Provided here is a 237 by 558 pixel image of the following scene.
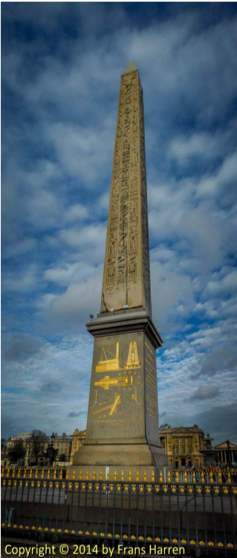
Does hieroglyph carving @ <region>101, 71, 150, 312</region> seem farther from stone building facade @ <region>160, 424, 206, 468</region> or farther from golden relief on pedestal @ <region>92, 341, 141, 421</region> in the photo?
stone building facade @ <region>160, 424, 206, 468</region>

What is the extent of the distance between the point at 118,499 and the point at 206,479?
1.98 meters

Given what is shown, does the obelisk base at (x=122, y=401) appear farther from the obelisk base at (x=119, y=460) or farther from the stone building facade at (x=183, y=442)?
the stone building facade at (x=183, y=442)

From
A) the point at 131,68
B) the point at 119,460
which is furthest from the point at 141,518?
the point at 131,68

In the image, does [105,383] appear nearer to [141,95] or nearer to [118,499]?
[118,499]

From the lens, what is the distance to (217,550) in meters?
4.94

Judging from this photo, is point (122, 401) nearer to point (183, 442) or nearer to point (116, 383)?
point (116, 383)

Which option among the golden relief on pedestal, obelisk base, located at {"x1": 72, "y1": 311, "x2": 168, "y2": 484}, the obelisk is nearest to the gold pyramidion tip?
the obelisk

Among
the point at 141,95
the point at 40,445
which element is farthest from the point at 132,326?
the point at 40,445
